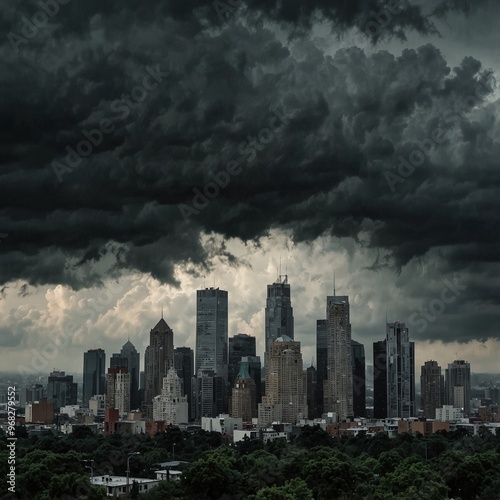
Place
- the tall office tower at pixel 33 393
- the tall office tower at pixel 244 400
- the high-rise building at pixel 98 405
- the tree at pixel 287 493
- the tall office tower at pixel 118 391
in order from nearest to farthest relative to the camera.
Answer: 1. the tree at pixel 287 493
2. the tall office tower at pixel 244 400
3. the tall office tower at pixel 118 391
4. the high-rise building at pixel 98 405
5. the tall office tower at pixel 33 393

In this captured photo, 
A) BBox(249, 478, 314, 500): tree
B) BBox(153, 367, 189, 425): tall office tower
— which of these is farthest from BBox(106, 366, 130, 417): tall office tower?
BBox(249, 478, 314, 500): tree

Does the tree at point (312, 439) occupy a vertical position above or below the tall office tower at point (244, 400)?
below

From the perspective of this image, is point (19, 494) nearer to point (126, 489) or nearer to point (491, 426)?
point (126, 489)

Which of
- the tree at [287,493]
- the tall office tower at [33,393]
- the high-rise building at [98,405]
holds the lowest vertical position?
the tree at [287,493]

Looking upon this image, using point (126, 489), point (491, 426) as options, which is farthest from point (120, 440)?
point (491, 426)

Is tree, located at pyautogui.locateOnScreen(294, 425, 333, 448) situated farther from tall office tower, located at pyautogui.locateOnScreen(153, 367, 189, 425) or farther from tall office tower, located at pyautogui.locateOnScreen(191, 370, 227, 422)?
tall office tower, located at pyautogui.locateOnScreen(191, 370, 227, 422)

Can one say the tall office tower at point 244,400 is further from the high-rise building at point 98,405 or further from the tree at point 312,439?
the tree at point 312,439

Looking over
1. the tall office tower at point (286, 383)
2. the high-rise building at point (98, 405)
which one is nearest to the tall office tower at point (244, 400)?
the tall office tower at point (286, 383)

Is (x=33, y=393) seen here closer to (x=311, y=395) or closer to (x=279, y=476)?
(x=311, y=395)
